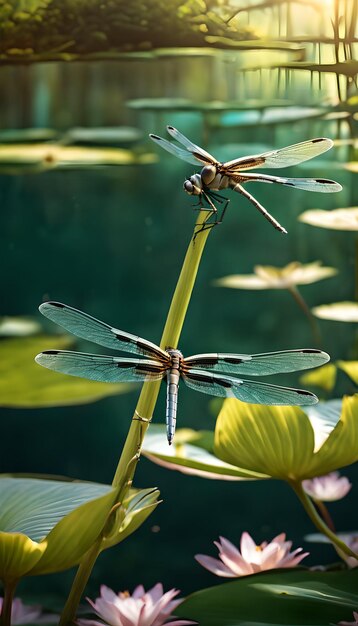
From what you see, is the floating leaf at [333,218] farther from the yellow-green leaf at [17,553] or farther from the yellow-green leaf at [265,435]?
the yellow-green leaf at [17,553]

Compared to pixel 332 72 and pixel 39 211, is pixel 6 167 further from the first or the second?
pixel 332 72

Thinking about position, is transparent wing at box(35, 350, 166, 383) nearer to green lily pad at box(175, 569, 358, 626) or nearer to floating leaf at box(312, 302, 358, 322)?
green lily pad at box(175, 569, 358, 626)

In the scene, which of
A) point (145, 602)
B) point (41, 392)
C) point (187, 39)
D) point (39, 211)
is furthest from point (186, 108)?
point (145, 602)

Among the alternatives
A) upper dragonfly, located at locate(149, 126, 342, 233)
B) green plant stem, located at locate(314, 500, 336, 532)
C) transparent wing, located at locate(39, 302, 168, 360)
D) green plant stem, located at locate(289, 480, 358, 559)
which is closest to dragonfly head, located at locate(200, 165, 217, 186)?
upper dragonfly, located at locate(149, 126, 342, 233)

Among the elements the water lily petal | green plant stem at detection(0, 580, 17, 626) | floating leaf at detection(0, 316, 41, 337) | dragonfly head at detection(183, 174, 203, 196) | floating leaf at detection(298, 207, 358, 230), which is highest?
dragonfly head at detection(183, 174, 203, 196)

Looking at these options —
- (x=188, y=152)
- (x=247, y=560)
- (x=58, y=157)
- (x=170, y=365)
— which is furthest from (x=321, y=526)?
(x=58, y=157)

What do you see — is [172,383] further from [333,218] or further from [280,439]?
[333,218]
